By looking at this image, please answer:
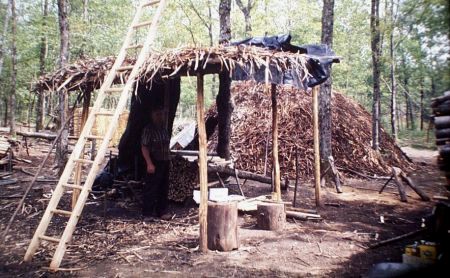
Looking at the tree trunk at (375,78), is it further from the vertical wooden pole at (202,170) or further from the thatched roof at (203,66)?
the vertical wooden pole at (202,170)

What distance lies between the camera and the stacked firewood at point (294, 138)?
11672 mm

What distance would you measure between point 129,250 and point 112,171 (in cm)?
355

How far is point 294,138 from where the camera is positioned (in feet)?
39.4

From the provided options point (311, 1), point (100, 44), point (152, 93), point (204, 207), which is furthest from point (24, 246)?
point (311, 1)

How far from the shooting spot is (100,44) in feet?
51.1

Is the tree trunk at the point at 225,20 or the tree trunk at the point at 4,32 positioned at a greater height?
the tree trunk at the point at 4,32

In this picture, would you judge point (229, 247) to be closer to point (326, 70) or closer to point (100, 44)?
point (326, 70)

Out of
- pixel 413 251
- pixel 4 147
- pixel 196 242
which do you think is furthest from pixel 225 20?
pixel 4 147

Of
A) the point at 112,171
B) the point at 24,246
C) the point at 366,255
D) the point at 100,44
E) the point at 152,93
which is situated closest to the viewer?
the point at 366,255

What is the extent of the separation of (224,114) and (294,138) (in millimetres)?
4193

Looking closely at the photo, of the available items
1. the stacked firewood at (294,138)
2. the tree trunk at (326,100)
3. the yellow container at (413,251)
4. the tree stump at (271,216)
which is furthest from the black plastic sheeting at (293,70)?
the stacked firewood at (294,138)

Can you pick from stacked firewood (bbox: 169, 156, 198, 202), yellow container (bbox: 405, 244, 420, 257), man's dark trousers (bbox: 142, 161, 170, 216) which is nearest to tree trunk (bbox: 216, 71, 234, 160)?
stacked firewood (bbox: 169, 156, 198, 202)

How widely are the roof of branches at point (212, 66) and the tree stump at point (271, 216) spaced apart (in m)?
2.13

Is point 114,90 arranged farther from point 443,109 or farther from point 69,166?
point 443,109
